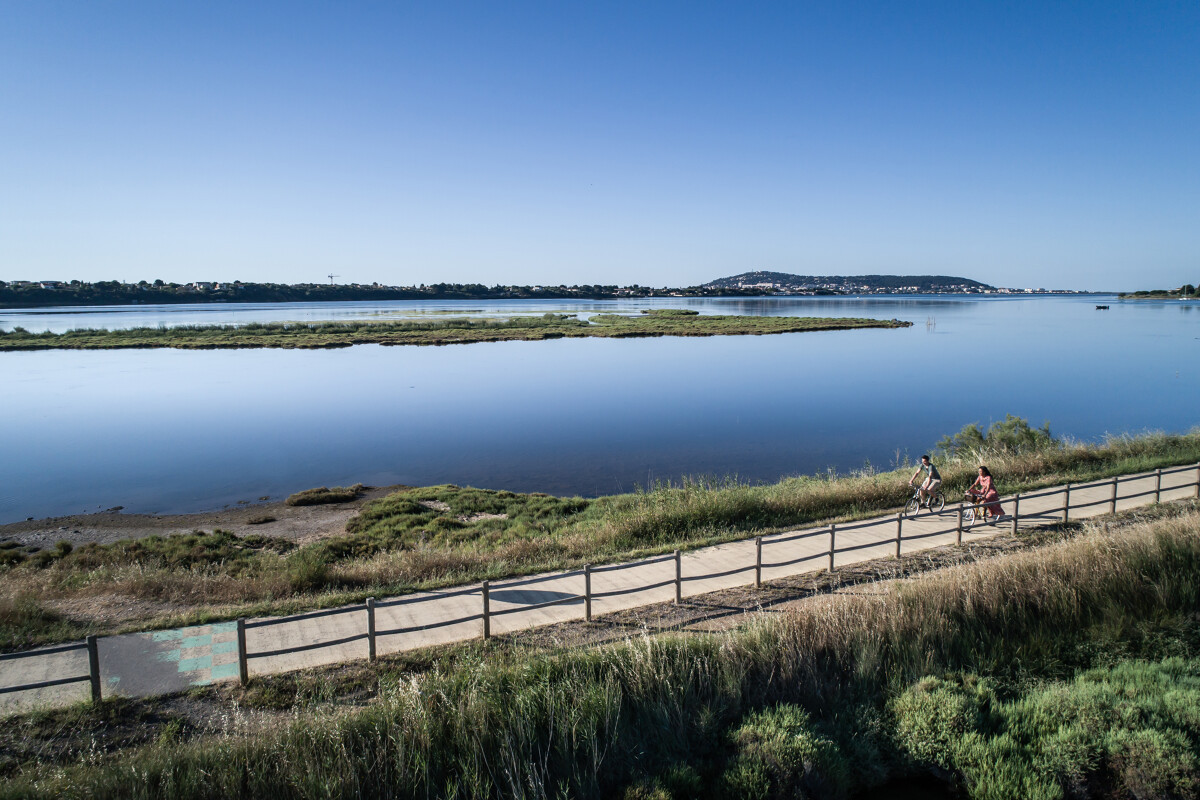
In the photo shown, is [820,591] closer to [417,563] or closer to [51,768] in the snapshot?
[417,563]

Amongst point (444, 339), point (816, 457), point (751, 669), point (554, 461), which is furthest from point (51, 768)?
point (444, 339)

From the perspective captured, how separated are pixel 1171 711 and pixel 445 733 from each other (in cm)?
773

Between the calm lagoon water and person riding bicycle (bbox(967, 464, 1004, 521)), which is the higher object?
person riding bicycle (bbox(967, 464, 1004, 521))

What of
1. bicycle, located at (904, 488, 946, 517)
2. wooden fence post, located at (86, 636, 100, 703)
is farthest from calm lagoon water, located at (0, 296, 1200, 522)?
wooden fence post, located at (86, 636, 100, 703)

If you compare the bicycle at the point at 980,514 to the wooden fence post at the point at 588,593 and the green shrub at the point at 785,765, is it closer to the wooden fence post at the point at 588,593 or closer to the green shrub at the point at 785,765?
the green shrub at the point at 785,765

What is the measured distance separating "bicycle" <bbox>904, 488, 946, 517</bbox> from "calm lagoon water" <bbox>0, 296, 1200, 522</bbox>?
930 centimetres

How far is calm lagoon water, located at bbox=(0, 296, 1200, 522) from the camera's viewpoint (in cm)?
2606

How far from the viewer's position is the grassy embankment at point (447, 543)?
35.3ft

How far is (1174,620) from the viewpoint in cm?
944

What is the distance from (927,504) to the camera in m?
14.9

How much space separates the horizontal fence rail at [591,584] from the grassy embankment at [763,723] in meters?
0.64

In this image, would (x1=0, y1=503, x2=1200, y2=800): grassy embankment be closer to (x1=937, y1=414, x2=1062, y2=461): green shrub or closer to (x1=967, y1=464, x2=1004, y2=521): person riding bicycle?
(x1=967, y1=464, x2=1004, y2=521): person riding bicycle

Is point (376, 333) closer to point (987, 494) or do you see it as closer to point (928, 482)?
point (928, 482)

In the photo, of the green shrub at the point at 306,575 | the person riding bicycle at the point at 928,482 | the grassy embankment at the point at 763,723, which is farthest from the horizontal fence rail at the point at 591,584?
the green shrub at the point at 306,575
